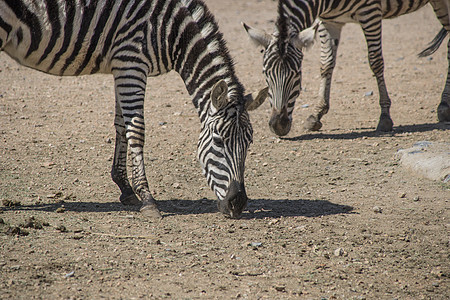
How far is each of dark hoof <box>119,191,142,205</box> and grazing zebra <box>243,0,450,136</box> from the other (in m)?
3.06

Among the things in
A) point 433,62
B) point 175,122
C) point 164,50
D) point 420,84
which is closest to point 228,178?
point 164,50

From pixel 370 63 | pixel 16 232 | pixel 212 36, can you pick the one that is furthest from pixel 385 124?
pixel 16 232

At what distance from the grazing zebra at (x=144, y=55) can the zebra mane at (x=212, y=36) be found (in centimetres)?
1

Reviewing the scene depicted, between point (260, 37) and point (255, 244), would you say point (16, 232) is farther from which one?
point (260, 37)

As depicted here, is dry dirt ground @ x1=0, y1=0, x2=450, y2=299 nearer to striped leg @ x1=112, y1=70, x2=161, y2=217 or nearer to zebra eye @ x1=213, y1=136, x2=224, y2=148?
striped leg @ x1=112, y1=70, x2=161, y2=217

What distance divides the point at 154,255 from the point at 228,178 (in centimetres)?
115

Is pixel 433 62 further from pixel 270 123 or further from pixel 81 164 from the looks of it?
pixel 81 164

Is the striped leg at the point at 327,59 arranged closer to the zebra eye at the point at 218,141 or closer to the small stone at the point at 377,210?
the small stone at the point at 377,210

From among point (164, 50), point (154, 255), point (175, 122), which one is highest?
point (164, 50)

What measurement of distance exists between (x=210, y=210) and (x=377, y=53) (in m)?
5.01

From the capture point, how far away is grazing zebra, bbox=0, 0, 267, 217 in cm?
554

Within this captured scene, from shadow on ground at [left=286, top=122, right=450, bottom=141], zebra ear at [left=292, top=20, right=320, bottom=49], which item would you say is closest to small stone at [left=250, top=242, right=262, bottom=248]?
shadow on ground at [left=286, top=122, right=450, bottom=141]

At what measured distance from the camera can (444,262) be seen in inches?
198

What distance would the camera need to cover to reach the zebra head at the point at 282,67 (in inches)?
332
